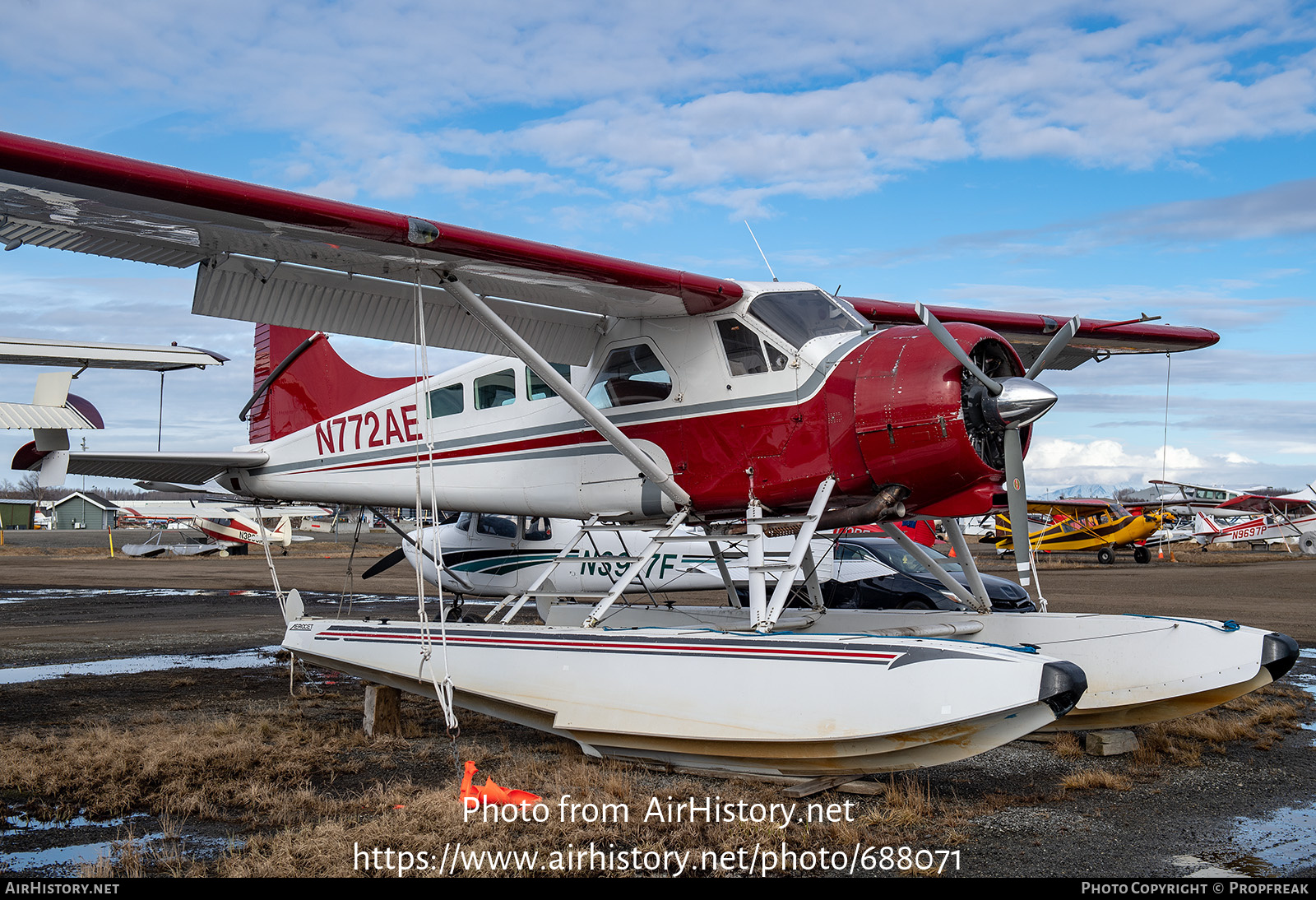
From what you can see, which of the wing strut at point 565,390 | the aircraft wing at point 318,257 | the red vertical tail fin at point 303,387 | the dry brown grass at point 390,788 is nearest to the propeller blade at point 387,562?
the red vertical tail fin at point 303,387

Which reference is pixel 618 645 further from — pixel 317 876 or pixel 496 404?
pixel 496 404

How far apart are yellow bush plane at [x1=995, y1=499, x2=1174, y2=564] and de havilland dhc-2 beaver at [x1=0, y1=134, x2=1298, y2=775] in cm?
2609

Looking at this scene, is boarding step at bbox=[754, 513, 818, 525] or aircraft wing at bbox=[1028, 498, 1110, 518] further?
aircraft wing at bbox=[1028, 498, 1110, 518]

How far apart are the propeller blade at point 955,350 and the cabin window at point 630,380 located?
7.38 feet

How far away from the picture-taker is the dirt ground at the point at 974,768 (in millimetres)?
4480

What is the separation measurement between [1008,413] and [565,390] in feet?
10.5

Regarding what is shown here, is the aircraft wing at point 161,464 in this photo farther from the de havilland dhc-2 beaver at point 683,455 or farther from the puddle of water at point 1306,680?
the puddle of water at point 1306,680

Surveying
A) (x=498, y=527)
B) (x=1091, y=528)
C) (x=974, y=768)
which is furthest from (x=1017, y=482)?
(x=1091, y=528)

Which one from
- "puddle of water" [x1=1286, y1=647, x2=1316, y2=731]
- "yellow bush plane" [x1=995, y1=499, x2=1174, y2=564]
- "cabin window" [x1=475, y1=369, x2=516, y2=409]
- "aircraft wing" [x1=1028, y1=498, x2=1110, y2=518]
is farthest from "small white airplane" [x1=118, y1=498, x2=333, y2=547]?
"puddle of water" [x1=1286, y1=647, x2=1316, y2=731]

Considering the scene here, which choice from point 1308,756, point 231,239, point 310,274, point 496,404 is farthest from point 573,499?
point 1308,756

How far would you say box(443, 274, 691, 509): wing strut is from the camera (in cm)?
669

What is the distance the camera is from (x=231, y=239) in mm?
6180

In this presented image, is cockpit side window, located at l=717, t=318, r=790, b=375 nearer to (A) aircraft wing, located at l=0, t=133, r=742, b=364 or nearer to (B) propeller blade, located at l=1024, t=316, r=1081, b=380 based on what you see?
(A) aircraft wing, located at l=0, t=133, r=742, b=364

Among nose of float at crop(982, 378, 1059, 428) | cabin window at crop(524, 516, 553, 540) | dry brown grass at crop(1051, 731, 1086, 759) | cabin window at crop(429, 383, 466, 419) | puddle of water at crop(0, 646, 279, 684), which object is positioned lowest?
puddle of water at crop(0, 646, 279, 684)
